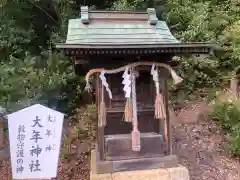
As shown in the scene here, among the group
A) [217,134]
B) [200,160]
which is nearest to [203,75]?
[217,134]

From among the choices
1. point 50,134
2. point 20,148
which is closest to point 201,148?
point 50,134

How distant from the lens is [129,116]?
17.7ft

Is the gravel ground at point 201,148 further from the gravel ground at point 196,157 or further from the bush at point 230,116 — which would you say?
the bush at point 230,116

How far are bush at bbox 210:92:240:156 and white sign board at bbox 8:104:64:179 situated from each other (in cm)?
465

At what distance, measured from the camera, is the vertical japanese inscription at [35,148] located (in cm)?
457

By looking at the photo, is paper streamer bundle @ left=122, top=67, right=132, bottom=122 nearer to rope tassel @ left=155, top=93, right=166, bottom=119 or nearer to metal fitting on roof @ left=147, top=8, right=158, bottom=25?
rope tassel @ left=155, top=93, right=166, bottom=119

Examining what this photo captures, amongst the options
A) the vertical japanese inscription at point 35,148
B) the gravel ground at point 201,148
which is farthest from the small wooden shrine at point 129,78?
the gravel ground at point 201,148

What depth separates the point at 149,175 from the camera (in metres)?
5.55

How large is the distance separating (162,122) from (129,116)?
2.59ft

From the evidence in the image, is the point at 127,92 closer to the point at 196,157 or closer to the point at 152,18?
the point at 152,18

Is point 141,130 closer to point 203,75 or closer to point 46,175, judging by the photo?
point 46,175

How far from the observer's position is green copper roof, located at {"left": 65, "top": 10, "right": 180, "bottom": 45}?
572cm

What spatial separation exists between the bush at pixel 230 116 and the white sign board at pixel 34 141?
465 centimetres

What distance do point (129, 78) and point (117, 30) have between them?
113 centimetres
